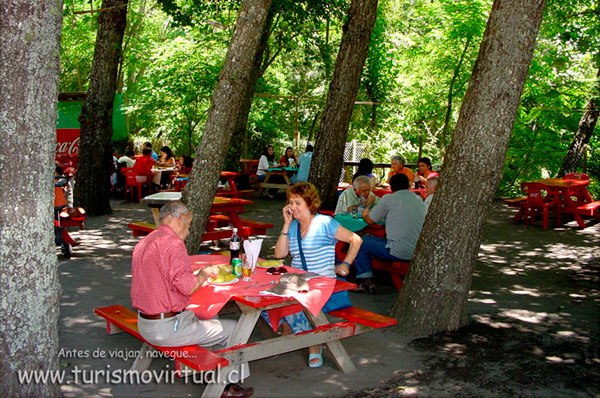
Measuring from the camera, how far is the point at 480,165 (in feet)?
19.5

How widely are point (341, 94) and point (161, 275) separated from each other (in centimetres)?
610

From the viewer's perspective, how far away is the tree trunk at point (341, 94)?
9.85m

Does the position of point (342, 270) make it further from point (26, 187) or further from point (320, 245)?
point (26, 187)

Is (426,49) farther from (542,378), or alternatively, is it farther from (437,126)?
(542,378)

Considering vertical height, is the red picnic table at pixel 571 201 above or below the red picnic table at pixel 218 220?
above

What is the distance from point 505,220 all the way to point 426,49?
9.08 meters

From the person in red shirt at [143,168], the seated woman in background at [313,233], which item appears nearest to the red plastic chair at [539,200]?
the seated woman in background at [313,233]

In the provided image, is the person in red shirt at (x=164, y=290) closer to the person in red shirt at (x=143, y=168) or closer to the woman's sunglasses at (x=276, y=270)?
the woman's sunglasses at (x=276, y=270)

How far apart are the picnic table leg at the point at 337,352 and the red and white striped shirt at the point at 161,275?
3.71ft

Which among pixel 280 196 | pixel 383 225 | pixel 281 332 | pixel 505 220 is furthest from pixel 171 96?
pixel 281 332

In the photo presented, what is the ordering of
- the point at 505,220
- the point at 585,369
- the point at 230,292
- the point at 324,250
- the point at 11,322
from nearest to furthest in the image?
the point at 11,322 < the point at 230,292 < the point at 585,369 < the point at 324,250 < the point at 505,220

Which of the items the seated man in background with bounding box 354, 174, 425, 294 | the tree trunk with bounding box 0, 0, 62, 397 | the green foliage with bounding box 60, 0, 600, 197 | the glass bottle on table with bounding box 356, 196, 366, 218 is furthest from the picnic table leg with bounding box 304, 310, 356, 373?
the green foliage with bounding box 60, 0, 600, 197

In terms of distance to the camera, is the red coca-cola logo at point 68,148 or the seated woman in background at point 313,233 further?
the red coca-cola logo at point 68,148

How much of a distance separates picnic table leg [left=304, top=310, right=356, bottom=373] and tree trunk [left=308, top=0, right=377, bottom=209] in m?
5.06
